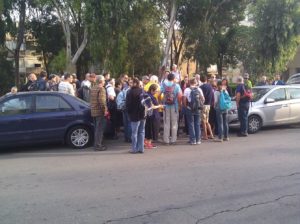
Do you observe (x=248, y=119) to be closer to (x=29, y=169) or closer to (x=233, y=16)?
(x=29, y=169)

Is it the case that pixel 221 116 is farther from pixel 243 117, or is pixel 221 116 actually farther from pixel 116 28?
pixel 116 28

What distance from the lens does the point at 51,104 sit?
1077 centimetres

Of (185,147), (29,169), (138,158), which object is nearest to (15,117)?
(29,169)

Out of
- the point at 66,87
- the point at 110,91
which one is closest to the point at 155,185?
the point at 110,91

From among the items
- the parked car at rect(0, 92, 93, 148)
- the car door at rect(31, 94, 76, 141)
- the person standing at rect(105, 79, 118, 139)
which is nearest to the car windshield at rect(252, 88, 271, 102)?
the person standing at rect(105, 79, 118, 139)

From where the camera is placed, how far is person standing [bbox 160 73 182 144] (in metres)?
11.1

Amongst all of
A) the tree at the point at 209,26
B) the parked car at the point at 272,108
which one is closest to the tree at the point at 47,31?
the tree at the point at 209,26

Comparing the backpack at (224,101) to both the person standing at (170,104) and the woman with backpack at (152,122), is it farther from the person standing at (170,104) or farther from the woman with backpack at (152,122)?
the woman with backpack at (152,122)

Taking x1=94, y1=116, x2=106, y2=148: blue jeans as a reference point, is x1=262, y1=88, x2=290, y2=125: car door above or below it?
above

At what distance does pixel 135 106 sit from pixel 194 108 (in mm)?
1726

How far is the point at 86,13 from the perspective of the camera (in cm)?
2238

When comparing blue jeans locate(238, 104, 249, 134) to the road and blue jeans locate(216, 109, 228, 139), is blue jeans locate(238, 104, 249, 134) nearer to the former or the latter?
blue jeans locate(216, 109, 228, 139)

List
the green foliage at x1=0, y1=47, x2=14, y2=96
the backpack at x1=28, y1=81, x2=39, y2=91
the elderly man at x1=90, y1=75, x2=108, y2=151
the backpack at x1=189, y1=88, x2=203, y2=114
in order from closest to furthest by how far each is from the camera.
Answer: the elderly man at x1=90, y1=75, x2=108, y2=151, the backpack at x1=189, y1=88, x2=203, y2=114, the backpack at x1=28, y1=81, x2=39, y2=91, the green foliage at x1=0, y1=47, x2=14, y2=96

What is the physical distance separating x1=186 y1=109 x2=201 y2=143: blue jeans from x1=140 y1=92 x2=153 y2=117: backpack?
3.51 feet
